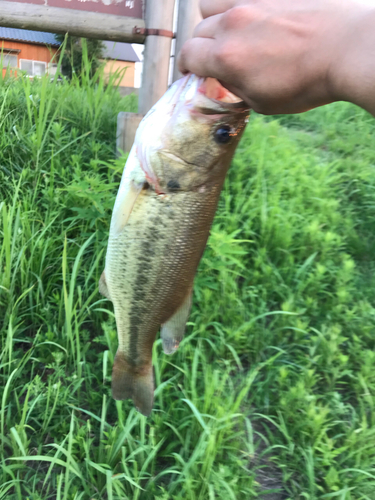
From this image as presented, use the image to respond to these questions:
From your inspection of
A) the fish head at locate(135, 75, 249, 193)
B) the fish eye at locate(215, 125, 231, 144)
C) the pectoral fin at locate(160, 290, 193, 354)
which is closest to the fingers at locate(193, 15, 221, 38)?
the fish head at locate(135, 75, 249, 193)

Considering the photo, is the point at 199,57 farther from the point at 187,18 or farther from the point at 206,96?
the point at 187,18

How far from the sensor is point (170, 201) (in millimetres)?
1151

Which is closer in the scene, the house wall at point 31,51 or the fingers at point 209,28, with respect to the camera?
the fingers at point 209,28

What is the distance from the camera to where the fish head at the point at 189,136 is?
3.44 ft

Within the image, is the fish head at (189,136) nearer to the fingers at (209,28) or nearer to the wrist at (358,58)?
the fingers at (209,28)

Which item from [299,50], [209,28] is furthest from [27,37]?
[299,50]

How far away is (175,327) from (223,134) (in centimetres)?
72

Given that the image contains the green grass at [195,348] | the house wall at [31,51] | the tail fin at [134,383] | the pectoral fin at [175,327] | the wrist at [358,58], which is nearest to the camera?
the wrist at [358,58]

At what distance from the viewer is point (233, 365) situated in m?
2.22

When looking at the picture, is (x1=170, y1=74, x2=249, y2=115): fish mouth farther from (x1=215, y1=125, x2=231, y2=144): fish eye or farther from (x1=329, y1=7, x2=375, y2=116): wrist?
(x1=329, y1=7, x2=375, y2=116): wrist

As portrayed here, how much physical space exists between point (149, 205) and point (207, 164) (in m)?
0.24

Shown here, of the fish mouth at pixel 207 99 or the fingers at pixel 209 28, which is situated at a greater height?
the fingers at pixel 209 28

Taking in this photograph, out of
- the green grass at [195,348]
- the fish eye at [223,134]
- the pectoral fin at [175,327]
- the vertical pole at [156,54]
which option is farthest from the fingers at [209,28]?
the vertical pole at [156,54]

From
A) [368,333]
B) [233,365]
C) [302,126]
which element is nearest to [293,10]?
[233,365]
